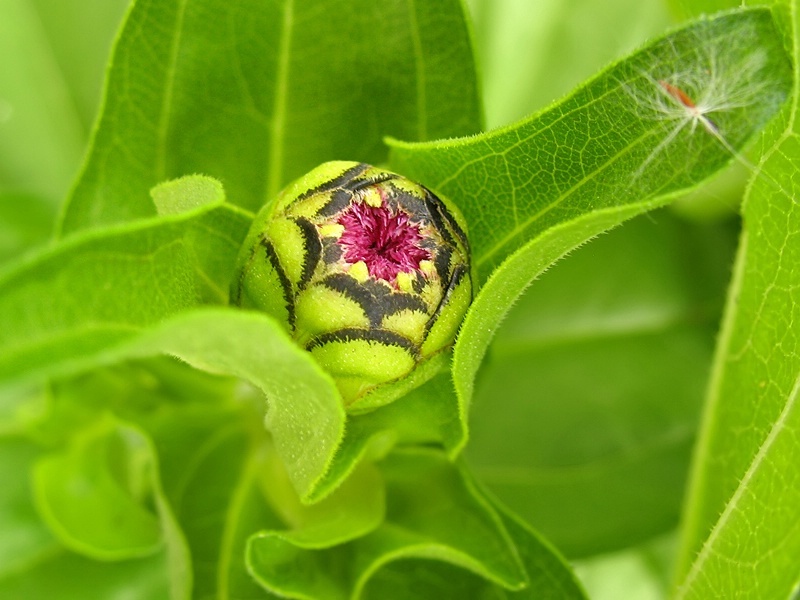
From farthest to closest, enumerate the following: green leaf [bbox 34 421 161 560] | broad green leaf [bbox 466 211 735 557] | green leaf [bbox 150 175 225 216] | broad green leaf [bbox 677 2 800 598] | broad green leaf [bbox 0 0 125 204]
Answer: broad green leaf [bbox 0 0 125 204]
broad green leaf [bbox 466 211 735 557]
green leaf [bbox 34 421 161 560]
broad green leaf [bbox 677 2 800 598]
green leaf [bbox 150 175 225 216]

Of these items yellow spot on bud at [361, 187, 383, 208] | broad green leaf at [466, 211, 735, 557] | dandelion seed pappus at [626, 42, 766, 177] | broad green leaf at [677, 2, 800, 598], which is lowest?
broad green leaf at [466, 211, 735, 557]

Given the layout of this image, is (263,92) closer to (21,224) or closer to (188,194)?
(188,194)

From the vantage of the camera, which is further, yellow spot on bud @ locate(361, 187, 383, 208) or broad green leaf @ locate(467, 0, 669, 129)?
broad green leaf @ locate(467, 0, 669, 129)

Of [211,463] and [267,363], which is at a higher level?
[267,363]

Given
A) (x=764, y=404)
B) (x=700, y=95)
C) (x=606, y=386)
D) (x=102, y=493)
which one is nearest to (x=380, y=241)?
(x=700, y=95)

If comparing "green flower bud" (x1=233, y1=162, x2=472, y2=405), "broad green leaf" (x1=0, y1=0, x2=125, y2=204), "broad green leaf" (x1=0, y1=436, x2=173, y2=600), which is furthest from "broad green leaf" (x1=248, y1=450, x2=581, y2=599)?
"broad green leaf" (x1=0, y1=0, x2=125, y2=204)

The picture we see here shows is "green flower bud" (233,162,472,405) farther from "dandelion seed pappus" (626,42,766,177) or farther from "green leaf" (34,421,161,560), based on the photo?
"green leaf" (34,421,161,560)
